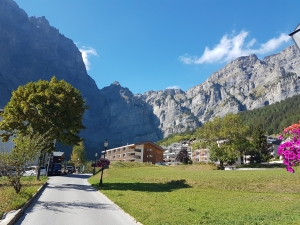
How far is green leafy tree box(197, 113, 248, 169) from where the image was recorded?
57875 millimetres

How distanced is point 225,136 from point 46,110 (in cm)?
4395

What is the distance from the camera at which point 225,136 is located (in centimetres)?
6022

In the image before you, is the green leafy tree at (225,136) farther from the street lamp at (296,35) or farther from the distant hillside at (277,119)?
the distant hillside at (277,119)

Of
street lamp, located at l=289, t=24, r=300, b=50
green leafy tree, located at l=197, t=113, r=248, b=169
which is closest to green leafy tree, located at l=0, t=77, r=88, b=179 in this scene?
street lamp, located at l=289, t=24, r=300, b=50

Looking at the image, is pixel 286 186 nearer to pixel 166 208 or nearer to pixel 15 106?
pixel 166 208

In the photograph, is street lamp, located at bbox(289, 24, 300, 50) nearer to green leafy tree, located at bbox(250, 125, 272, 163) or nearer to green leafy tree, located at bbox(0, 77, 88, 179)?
green leafy tree, located at bbox(0, 77, 88, 179)

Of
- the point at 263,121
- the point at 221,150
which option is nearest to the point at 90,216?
the point at 221,150

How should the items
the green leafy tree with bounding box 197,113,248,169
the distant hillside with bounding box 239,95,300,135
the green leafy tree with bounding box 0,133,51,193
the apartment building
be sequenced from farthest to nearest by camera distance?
the distant hillside with bounding box 239,95,300,135
the apartment building
the green leafy tree with bounding box 197,113,248,169
the green leafy tree with bounding box 0,133,51,193

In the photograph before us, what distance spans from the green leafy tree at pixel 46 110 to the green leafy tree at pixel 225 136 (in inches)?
1468

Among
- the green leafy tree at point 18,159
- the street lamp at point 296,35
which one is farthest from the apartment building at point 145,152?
the street lamp at point 296,35

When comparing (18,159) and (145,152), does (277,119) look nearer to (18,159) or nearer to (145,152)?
(145,152)

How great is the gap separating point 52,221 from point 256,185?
21.4 metres

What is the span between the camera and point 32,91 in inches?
1190

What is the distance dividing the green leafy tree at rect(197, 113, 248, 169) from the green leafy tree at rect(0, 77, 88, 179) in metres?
37.3
